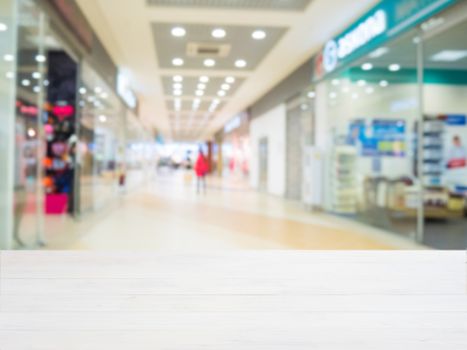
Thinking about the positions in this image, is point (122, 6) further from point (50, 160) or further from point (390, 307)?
point (390, 307)

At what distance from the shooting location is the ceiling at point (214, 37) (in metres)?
6.14

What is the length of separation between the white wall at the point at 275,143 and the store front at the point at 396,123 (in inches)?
118

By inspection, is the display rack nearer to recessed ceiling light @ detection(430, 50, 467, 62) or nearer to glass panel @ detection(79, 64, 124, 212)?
recessed ceiling light @ detection(430, 50, 467, 62)

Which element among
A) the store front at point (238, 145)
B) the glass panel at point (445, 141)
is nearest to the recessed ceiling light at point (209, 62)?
the glass panel at point (445, 141)

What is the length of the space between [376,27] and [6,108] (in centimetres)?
494

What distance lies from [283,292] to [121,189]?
38.7 feet

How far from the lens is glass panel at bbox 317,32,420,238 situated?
620cm

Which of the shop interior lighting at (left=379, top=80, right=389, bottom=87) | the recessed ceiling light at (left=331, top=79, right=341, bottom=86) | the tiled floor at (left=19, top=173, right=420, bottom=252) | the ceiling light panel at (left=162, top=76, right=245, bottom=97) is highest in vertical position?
the ceiling light panel at (left=162, top=76, right=245, bottom=97)

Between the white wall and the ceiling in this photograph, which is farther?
the white wall

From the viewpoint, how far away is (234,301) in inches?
37.8

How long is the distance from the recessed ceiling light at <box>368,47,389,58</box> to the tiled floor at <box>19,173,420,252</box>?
2692 mm

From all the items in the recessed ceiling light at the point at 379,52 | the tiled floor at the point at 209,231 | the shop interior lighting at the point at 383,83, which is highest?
the recessed ceiling light at the point at 379,52

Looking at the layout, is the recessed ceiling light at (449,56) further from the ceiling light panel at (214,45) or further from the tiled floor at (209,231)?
the tiled floor at (209,231)

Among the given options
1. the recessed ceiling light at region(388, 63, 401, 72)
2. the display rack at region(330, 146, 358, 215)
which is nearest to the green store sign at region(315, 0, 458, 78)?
the recessed ceiling light at region(388, 63, 401, 72)
